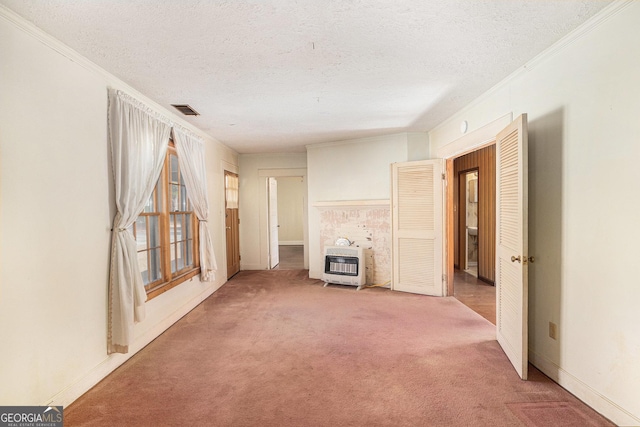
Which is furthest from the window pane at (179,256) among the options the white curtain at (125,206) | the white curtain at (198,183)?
the white curtain at (125,206)

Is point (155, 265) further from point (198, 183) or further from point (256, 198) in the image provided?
point (256, 198)

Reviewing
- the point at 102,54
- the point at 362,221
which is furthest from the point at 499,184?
the point at 102,54

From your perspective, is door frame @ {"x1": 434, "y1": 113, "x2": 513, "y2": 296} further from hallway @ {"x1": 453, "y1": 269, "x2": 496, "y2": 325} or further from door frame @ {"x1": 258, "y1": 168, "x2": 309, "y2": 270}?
door frame @ {"x1": 258, "y1": 168, "x2": 309, "y2": 270}

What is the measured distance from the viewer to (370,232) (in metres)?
5.39

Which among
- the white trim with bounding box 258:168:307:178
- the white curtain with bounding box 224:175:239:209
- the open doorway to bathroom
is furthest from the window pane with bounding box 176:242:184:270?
the open doorway to bathroom

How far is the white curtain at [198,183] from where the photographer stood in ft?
12.9

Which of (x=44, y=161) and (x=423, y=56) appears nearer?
(x=44, y=161)

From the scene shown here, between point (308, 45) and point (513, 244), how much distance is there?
2.21 m

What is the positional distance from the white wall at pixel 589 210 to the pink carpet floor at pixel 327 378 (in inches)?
11.4

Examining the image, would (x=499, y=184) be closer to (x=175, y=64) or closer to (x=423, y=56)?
(x=423, y=56)

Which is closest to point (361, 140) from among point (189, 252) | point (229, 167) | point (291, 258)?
point (229, 167)

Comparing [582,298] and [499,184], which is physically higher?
[499,184]

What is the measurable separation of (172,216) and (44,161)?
190cm

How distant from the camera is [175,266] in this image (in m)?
3.99
